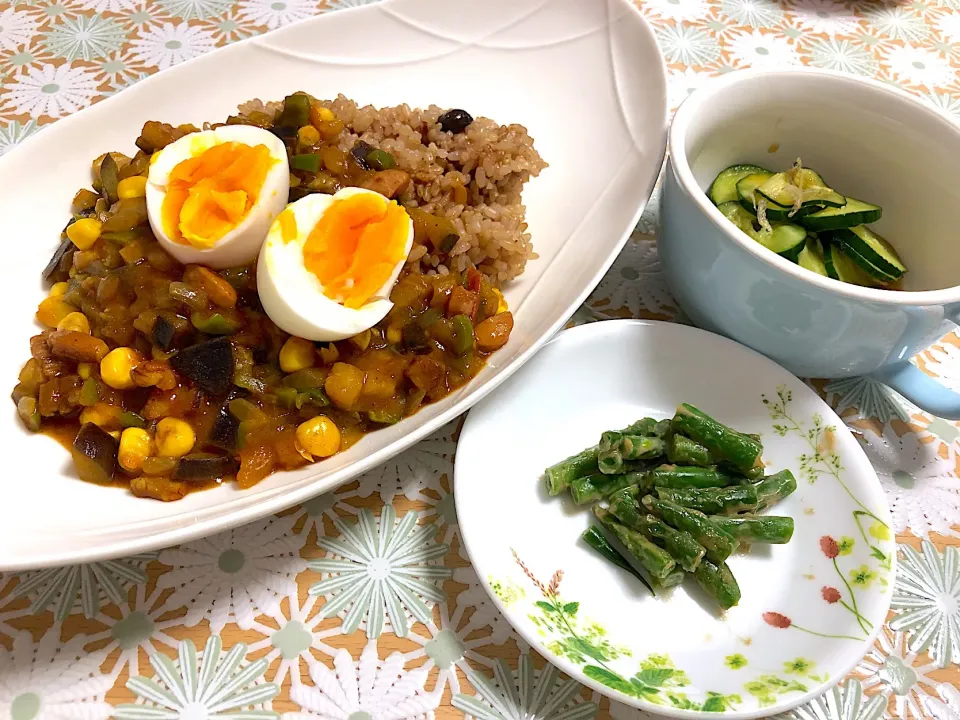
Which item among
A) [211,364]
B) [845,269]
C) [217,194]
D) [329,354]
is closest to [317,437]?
[329,354]

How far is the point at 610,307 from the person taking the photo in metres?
2.21

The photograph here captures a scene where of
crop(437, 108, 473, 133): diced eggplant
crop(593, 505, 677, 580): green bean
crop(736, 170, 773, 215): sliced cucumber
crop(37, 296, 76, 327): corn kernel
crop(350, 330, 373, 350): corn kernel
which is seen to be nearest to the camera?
crop(593, 505, 677, 580): green bean

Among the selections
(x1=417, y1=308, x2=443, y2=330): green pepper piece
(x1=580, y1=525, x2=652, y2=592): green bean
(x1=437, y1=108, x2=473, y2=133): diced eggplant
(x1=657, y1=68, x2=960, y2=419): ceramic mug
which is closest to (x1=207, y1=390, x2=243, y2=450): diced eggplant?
(x1=417, y1=308, x2=443, y2=330): green pepper piece

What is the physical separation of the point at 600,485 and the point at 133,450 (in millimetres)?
1145

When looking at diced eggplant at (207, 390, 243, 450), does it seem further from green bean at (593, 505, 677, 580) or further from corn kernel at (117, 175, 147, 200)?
green bean at (593, 505, 677, 580)

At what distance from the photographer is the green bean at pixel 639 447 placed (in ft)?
5.58

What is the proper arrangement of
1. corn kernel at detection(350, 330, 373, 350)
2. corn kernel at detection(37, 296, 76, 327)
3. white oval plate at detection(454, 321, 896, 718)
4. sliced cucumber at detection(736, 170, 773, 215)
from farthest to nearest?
sliced cucumber at detection(736, 170, 773, 215)
corn kernel at detection(37, 296, 76, 327)
corn kernel at detection(350, 330, 373, 350)
white oval plate at detection(454, 321, 896, 718)

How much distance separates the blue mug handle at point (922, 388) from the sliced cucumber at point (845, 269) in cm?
25

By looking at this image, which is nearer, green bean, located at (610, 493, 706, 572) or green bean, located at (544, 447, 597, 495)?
green bean, located at (610, 493, 706, 572)

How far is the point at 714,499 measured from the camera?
1648mm

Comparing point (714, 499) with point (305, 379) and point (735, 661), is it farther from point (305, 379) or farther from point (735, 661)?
point (305, 379)

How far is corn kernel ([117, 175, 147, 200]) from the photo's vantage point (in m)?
1.89

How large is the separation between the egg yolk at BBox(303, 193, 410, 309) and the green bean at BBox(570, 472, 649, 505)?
720 millimetres

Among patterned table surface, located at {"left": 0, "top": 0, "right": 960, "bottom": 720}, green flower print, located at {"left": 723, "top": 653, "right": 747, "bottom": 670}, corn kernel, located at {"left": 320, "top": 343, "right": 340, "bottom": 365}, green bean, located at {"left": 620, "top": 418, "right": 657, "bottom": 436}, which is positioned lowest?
patterned table surface, located at {"left": 0, "top": 0, "right": 960, "bottom": 720}
